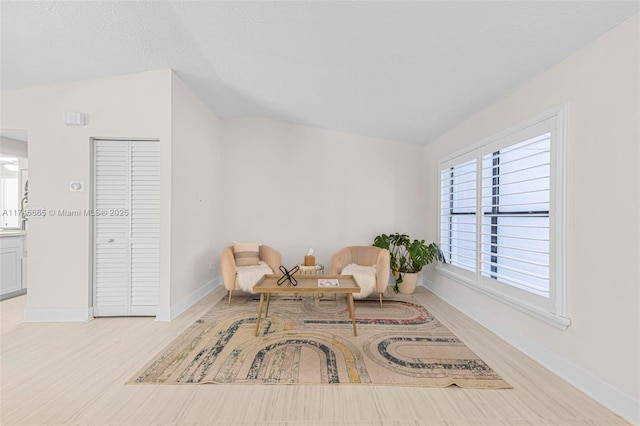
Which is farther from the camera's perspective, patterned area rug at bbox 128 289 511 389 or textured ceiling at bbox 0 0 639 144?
patterned area rug at bbox 128 289 511 389

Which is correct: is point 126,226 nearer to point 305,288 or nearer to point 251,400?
point 305,288

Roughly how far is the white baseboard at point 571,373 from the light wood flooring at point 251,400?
0.20ft

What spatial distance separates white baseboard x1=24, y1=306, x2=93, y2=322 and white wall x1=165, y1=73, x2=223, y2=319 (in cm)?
90

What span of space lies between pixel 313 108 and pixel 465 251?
9.28ft

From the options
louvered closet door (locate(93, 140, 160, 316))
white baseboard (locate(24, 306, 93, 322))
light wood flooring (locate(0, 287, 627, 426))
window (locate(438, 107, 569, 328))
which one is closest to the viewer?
light wood flooring (locate(0, 287, 627, 426))

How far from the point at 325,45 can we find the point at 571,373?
3.22 meters

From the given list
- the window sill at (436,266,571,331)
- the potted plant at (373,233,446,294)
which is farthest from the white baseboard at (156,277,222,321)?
the window sill at (436,266,571,331)

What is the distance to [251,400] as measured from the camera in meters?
1.91

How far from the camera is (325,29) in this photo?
2.34 metres

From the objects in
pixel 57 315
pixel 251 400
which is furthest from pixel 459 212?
pixel 57 315

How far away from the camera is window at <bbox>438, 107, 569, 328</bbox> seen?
7.41ft

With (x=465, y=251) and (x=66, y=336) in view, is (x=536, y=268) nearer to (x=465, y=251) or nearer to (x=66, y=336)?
(x=465, y=251)

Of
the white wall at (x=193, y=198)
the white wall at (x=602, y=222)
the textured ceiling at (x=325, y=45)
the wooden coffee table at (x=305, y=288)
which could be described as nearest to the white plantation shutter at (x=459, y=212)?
the textured ceiling at (x=325, y=45)

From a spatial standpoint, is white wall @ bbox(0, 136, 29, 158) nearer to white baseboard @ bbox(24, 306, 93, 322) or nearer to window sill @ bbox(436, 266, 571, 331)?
white baseboard @ bbox(24, 306, 93, 322)
